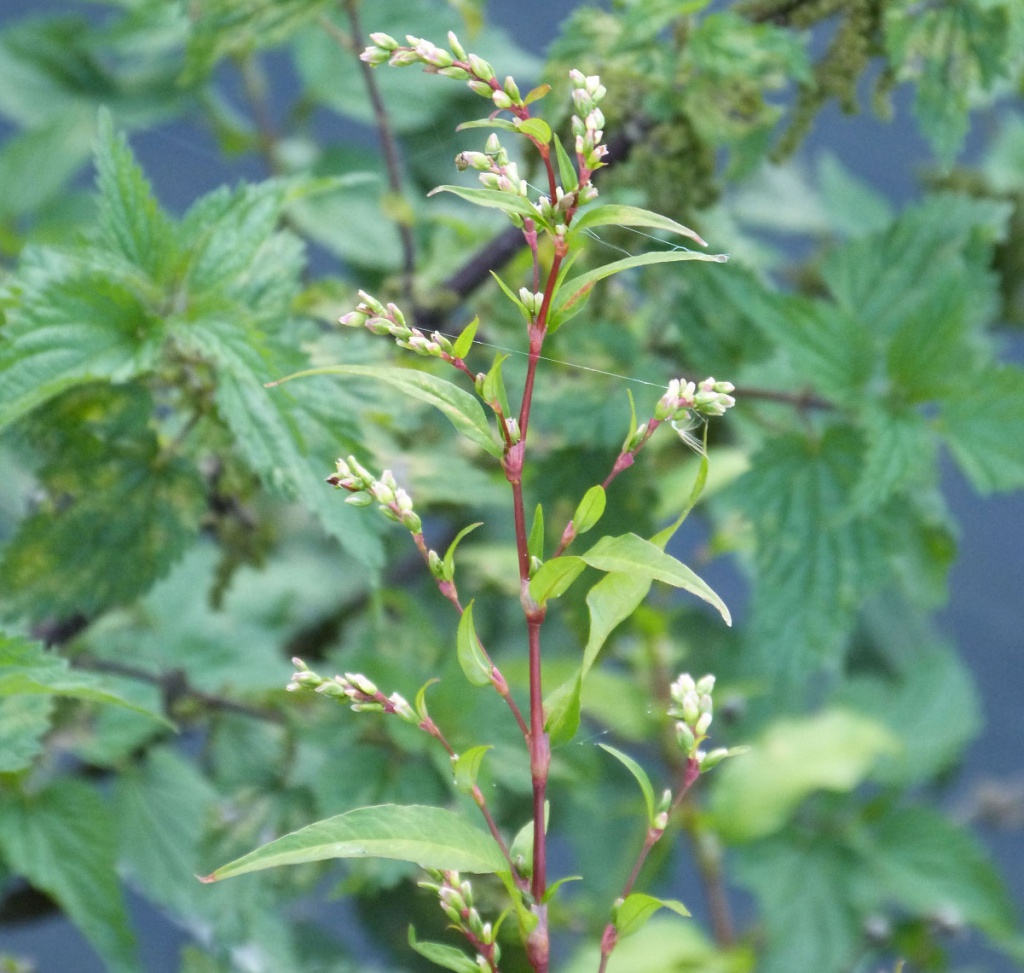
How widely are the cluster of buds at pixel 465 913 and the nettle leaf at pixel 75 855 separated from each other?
10.9 inches

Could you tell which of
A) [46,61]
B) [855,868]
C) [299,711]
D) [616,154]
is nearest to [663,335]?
[616,154]

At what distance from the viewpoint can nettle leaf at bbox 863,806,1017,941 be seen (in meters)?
0.82

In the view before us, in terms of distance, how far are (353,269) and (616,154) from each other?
1.29ft

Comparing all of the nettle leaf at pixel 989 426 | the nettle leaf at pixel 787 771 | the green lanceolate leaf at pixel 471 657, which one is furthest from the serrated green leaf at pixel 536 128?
the nettle leaf at pixel 787 771

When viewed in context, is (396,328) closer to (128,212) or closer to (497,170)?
(497,170)

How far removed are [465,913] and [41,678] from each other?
148 mm

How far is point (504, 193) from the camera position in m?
0.28

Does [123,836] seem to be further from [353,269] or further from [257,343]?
[353,269]

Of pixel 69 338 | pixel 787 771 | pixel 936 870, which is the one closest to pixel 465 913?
pixel 69 338

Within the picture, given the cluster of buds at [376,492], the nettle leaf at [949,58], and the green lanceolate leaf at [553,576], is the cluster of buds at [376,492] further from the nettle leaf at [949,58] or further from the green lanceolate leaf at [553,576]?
the nettle leaf at [949,58]

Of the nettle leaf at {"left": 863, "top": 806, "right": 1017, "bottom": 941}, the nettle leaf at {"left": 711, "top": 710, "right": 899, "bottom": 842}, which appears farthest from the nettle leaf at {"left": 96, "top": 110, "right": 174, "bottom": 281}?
the nettle leaf at {"left": 863, "top": 806, "right": 1017, "bottom": 941}

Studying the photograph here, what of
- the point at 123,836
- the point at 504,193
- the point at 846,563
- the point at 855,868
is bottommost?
the point at 855,868

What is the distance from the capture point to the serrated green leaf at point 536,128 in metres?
0.28

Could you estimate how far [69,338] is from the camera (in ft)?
1.48
